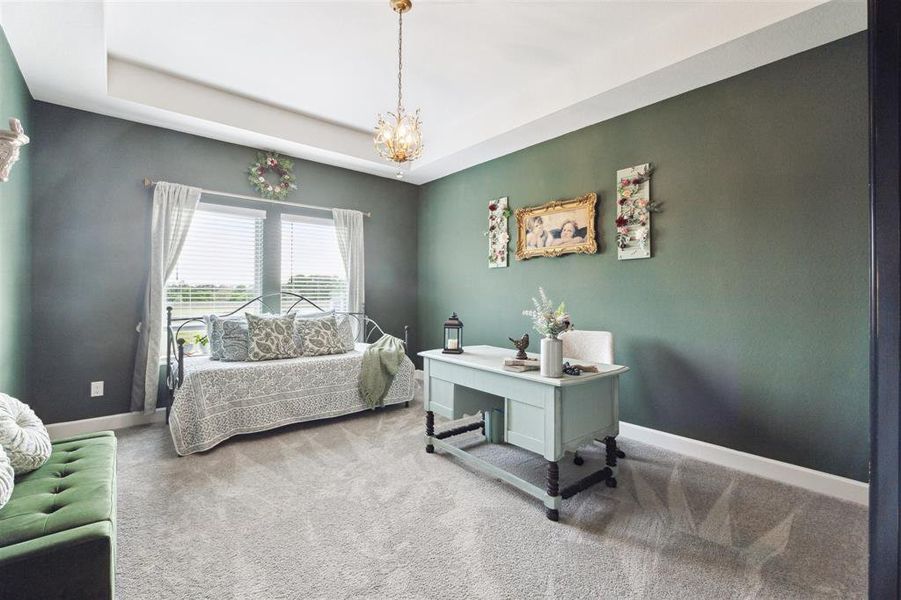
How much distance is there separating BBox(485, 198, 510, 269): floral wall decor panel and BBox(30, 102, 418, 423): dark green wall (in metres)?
2.74

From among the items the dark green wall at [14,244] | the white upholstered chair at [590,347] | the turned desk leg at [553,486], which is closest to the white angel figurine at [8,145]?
the dark green wall at [14,244]

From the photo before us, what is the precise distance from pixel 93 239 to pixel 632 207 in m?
4.56

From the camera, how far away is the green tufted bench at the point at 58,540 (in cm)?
114

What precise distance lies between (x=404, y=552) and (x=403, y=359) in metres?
2.38

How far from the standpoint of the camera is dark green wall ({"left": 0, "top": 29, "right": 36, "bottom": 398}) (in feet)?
8.32

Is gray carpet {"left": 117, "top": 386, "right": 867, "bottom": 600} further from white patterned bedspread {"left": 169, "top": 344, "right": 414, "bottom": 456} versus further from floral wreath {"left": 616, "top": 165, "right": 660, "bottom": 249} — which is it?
floral wreath {"left": 616, "top": 165, "right": 660, "bottom": 249}

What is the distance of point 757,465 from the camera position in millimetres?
2691

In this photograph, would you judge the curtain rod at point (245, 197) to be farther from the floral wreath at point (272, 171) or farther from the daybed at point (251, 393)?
the daybed at point (251, 393)

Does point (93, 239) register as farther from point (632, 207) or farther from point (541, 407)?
point (632, 207)

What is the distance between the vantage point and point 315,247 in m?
4.81

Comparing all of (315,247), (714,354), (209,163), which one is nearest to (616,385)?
(714,354)

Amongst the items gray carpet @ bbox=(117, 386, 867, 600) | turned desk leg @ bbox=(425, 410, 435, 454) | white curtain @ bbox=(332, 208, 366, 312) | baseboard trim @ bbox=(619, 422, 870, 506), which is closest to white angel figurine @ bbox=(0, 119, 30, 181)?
gray carpet @ bbox=(117, 386, 867, 600)

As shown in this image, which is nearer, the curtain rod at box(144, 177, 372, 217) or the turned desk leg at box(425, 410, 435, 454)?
the turned desk leg at box(425, 410, 435, 454)

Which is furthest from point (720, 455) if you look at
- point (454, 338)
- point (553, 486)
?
point (454, 338)
